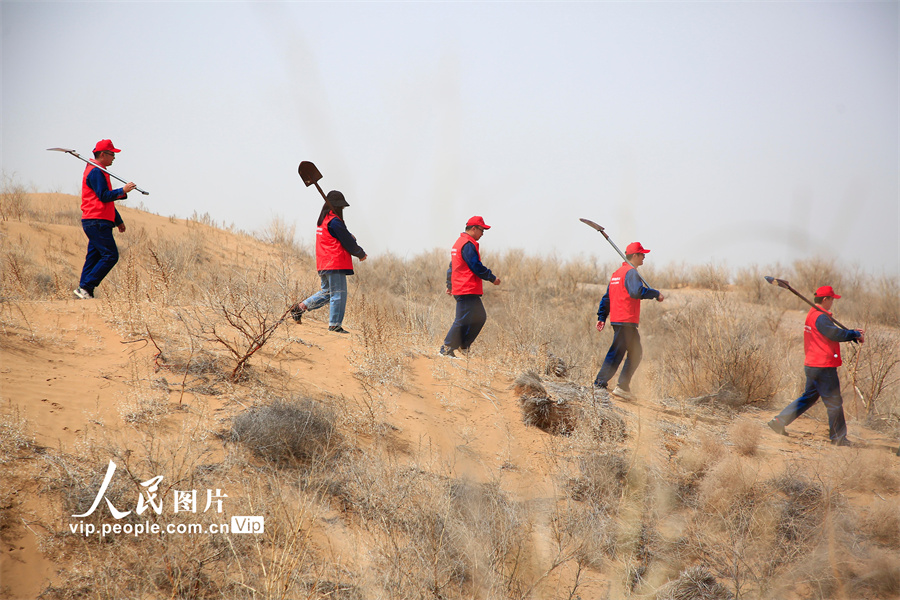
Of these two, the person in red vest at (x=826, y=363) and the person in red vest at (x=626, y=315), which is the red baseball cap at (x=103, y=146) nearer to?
the person in red vest at (x=626, y=315)

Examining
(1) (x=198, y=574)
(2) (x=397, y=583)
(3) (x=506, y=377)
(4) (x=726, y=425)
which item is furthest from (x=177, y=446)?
(4) (x=726, y=425)

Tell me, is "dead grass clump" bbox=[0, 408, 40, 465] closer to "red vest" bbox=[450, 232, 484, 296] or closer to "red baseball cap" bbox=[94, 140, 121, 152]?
"red baseball cap" bbox=[94, 140, 121, 152]

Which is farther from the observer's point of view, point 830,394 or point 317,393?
point 830,394

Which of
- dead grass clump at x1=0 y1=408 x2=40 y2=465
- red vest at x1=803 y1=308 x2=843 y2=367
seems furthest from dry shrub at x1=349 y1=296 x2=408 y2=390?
red vest at x1=803 y1=308 x2=843 y2=367

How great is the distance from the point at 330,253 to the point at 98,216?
8.96 ft

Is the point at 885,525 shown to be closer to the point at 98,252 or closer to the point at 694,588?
the point at 694,588

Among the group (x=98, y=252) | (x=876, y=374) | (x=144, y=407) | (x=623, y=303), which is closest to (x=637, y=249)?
(x=623, y=303)

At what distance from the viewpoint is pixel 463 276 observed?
301 inches

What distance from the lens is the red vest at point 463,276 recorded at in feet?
25.0

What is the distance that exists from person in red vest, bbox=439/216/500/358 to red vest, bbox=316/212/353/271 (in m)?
1.43

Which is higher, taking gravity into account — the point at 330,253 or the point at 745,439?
the point at 330,253

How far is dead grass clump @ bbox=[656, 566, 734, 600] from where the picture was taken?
13.3 feet

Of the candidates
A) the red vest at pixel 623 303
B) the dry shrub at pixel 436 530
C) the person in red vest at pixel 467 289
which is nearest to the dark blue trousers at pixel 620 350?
the red vest at pixel 623 303

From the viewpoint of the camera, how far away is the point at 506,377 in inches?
291
